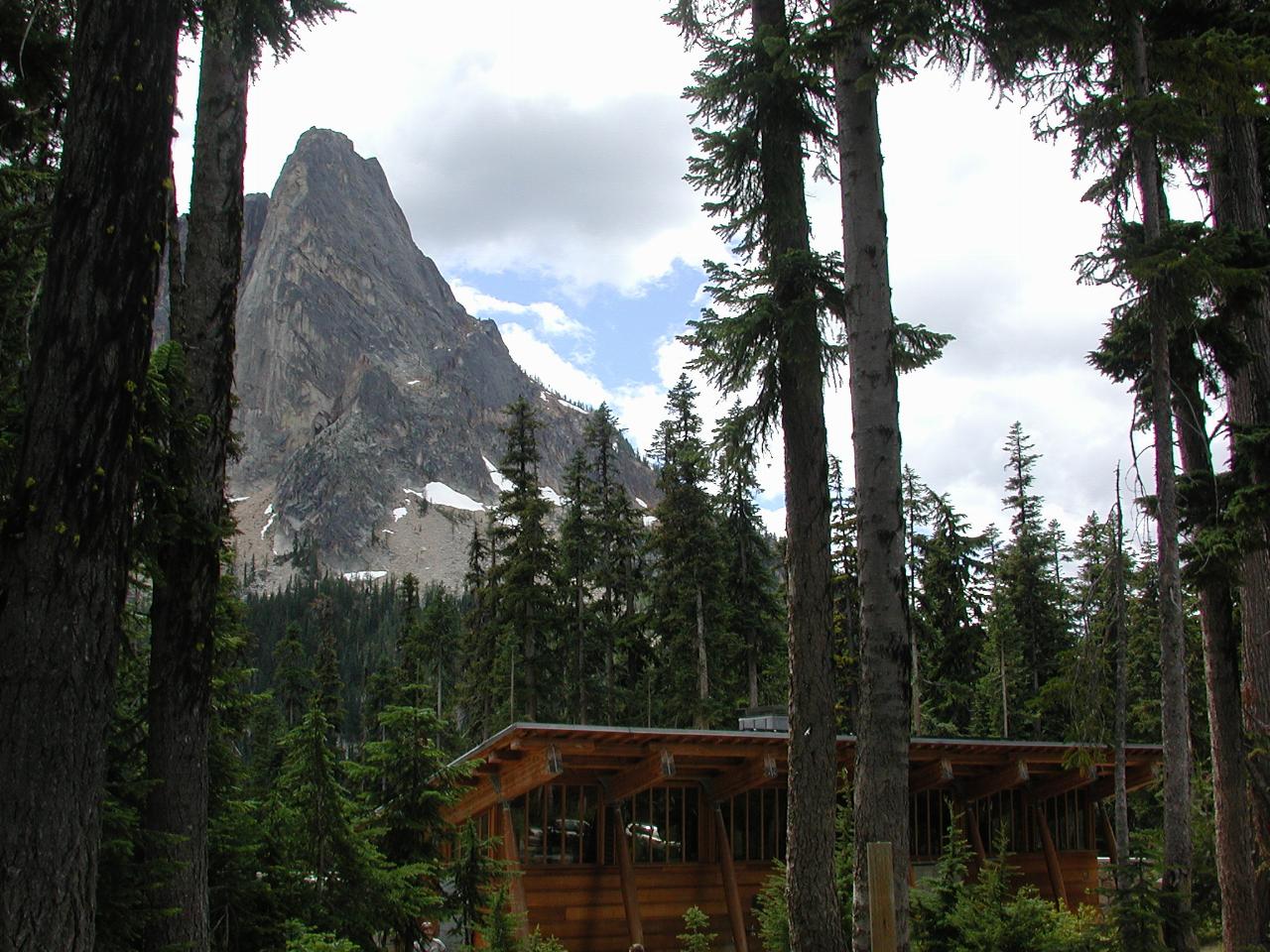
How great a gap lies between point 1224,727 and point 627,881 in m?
9.48

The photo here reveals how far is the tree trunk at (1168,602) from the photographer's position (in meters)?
9.41

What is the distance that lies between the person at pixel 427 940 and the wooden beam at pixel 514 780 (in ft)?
10.4

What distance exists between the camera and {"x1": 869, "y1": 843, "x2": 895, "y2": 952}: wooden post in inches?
177

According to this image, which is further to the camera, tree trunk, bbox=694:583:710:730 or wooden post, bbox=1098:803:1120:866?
tree trunk, bbox=694:583:710:730

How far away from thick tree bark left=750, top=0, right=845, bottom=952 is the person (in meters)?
3.28

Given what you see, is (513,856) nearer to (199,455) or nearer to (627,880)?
(627,880)

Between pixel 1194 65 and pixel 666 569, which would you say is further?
pixel 666 569

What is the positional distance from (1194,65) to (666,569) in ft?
80.8

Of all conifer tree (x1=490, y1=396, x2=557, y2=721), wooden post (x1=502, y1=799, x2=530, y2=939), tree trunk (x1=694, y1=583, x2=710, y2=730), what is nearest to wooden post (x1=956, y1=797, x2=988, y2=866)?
wooden post (x1=502, y1=799, x2=530, y2=939)

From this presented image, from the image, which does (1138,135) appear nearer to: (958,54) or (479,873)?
(958,54)

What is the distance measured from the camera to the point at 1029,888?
10492 millimetres

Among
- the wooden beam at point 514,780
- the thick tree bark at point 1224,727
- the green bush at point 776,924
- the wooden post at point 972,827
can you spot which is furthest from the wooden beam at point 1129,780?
the wooden beam at point 514,780

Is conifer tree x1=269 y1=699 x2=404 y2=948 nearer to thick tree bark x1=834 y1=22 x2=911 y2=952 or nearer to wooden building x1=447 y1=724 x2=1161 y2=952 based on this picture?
thick tree bark x1=834 y1=22 x2=911 y2=952

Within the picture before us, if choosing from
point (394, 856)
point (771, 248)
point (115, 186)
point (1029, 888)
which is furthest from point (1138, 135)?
point (394, 856)
